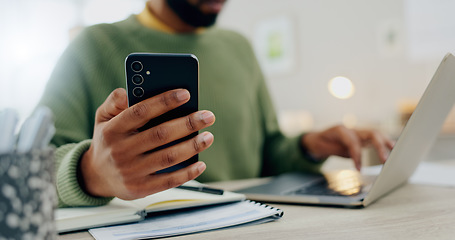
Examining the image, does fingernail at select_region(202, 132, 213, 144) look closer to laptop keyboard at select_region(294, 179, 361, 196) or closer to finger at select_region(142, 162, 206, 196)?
finger at select_region(142, 162, 206, 196)

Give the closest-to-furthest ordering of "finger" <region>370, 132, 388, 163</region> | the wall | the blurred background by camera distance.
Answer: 1. "finger" <region>370, 132, 388, 163</region>
2. the blurred background
3. the wall

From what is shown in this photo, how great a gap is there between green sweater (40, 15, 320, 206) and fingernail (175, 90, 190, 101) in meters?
0.29

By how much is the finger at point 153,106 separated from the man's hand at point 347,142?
0.49 m

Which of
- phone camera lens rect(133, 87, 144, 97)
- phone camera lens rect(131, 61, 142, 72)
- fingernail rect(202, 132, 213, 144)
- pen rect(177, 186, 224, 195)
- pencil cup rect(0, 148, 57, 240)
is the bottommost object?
pen rect(177, 186, 224, 195)

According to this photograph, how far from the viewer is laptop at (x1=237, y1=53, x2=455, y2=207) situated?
0.49 m

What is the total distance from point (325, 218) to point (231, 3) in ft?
10.6

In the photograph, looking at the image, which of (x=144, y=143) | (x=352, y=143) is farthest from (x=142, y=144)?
(x=352, y=143)

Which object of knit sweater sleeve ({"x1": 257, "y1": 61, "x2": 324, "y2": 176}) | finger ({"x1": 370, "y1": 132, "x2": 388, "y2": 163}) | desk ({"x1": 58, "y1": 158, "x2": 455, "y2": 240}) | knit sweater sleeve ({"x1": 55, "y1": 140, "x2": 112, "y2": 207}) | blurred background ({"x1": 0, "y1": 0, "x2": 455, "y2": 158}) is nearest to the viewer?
desk ({"x1": 58, "y1": 158, "x2": 455, "y2": 240})

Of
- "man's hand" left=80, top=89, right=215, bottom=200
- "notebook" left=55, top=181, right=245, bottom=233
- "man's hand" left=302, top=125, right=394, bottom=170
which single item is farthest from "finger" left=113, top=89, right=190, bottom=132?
"man's hand" left=302, top=125, right=394, bottom=170

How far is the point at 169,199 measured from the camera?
1.61ft

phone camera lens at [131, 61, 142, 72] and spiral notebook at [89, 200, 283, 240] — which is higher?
phone camera lens at [131, 61, 142, 72]

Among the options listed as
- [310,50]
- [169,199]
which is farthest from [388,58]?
[169,199]

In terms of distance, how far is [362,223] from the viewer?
0.44 meters

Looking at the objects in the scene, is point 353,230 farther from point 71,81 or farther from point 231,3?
point 231,3
